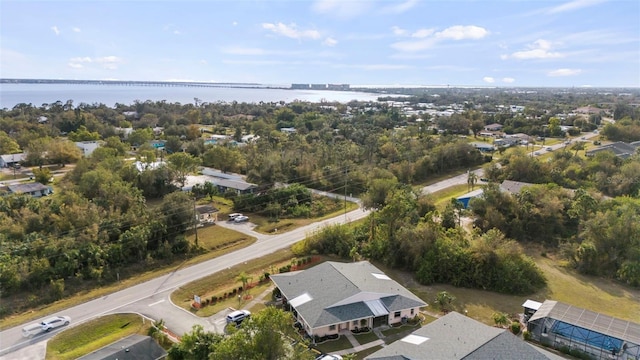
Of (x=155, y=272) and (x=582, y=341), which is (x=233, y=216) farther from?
(x=582, y=341)

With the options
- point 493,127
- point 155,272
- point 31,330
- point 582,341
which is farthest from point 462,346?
point 493,127

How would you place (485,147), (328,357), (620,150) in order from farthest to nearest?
(485,147), (620,150), (328,357)

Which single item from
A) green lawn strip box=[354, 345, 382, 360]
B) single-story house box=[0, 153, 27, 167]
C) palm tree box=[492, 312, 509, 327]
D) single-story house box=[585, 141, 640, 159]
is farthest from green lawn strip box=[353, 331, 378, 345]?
single-story house box=[0, 153, 27, 167]

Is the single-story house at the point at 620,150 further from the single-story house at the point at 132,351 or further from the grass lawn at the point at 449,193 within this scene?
the single-story house at the point at 132,351

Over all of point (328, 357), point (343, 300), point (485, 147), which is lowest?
point (328, 357)

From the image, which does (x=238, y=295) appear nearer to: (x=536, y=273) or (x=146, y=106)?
(x=536, y=273)

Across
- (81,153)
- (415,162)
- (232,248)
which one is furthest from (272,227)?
(81,153)

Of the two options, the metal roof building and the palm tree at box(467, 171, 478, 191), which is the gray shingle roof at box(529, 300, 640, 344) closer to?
the metal roof building
